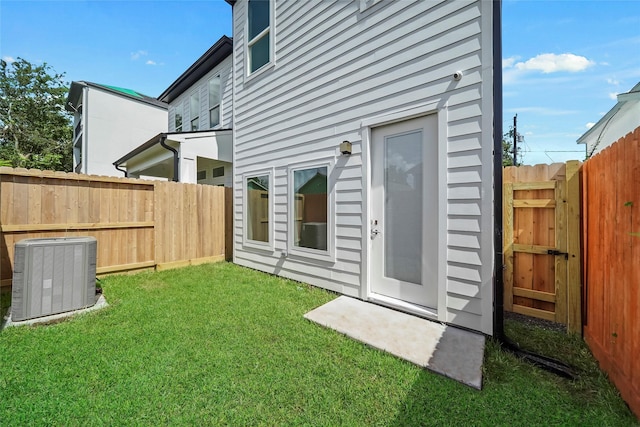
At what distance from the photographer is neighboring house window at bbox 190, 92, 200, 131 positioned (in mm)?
9130

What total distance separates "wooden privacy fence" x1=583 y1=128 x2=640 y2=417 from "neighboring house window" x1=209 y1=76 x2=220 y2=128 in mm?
8425

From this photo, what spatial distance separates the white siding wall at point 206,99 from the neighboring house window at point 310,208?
4.28 metres

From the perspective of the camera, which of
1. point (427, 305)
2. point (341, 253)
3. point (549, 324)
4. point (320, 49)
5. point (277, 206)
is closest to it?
point (549, 324)

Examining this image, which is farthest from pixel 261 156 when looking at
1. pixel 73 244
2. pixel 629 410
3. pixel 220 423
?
pixel 629 410

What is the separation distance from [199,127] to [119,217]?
5282 mm

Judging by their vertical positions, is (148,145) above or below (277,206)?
above

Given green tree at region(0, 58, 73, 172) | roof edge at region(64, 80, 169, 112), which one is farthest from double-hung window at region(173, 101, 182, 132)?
green tree at region(0, 58, 73, 172)

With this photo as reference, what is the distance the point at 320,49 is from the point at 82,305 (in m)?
4.80

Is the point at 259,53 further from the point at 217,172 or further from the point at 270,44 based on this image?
the point at 217,172

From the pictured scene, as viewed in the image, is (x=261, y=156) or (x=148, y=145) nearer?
(x=261, y=156)

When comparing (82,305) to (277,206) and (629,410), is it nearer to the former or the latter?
(277,206)

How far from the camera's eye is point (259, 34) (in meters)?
5.44

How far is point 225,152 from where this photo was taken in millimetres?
7016

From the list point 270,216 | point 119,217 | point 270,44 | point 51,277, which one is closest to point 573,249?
point 270,216
